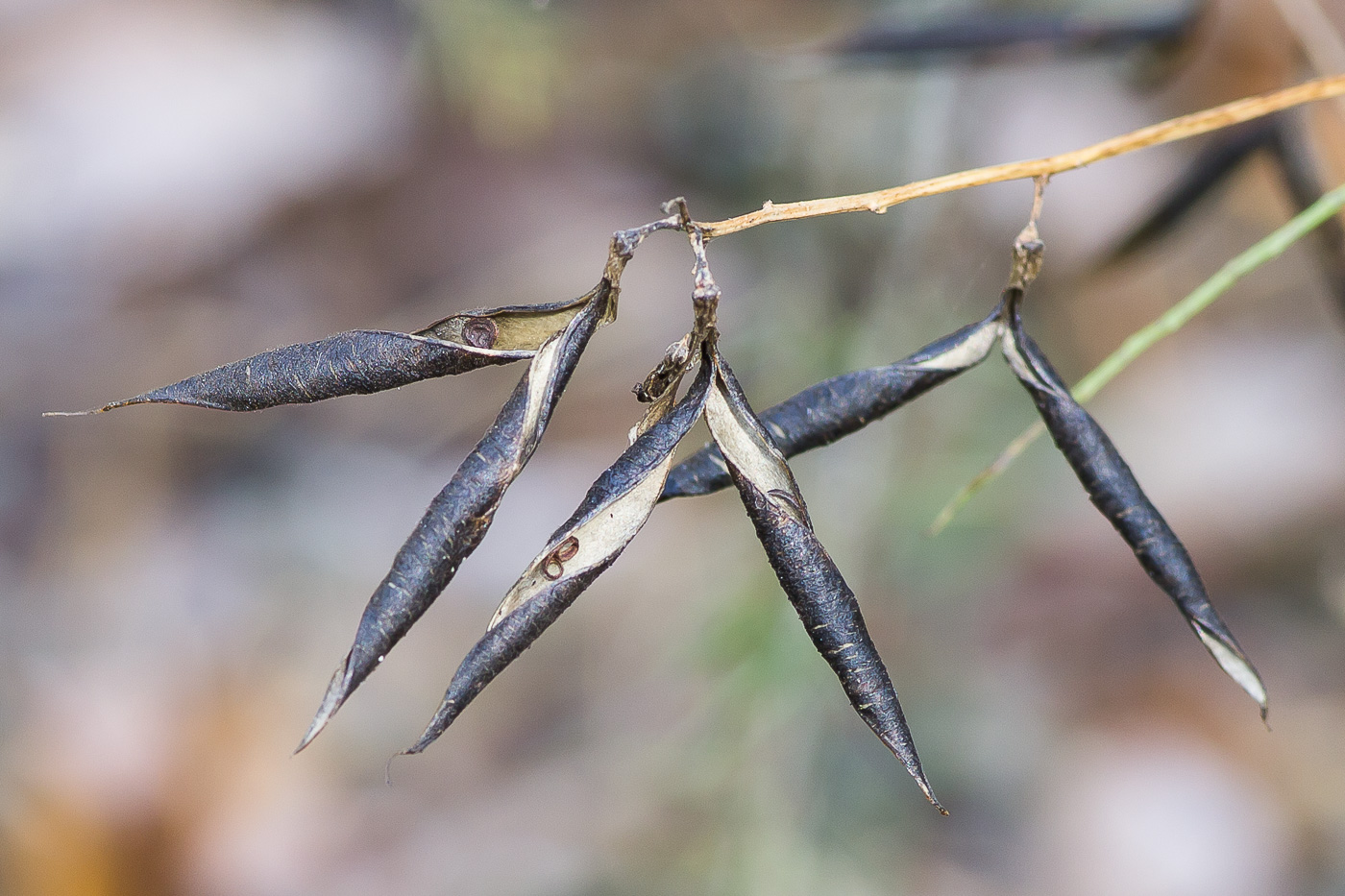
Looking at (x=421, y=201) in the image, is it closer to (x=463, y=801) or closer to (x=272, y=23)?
(x=272, y=23)

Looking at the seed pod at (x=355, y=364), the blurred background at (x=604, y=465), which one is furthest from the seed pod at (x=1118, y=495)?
the blurred background at (x=604, y=465)

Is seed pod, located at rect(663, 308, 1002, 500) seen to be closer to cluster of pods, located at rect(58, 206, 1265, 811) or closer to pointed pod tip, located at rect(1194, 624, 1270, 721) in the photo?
cluster of pods, located at rect(58, 206, 1265, 811)

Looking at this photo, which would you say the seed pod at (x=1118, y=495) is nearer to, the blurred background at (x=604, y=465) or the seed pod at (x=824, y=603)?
the seed pod at (x=824, y=603)

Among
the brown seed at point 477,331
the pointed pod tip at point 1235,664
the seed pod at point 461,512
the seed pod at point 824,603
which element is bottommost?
the pointed pod tip at point 1235,664

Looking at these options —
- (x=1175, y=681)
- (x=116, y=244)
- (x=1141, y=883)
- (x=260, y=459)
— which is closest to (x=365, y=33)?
(x=116, y=244)

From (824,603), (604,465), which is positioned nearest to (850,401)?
(824,603)

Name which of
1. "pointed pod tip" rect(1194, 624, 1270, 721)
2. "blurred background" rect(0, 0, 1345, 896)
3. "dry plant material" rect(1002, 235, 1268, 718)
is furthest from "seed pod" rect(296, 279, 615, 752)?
"blurred background" rect(0, 0, 1345, 896)

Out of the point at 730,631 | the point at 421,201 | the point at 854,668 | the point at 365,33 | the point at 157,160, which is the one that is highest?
the point at 365,33
